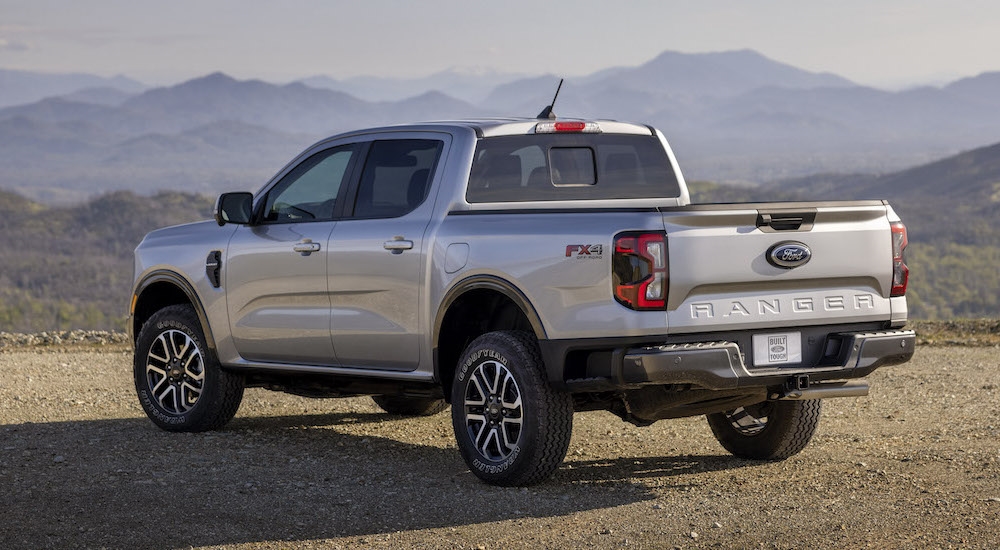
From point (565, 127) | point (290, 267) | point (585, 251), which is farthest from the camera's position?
point (290, 267)

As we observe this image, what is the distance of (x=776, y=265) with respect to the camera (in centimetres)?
593

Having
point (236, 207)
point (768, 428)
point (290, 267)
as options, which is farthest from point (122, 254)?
point (768, 428)

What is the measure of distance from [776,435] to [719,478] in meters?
0.57

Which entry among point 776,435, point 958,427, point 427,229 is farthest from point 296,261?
point 958,427

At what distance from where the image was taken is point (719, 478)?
680 centimetres

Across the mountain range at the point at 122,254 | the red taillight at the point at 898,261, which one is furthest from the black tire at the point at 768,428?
the mountain range at the point at 122,254

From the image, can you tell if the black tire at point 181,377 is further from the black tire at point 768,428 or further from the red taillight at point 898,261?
the red taillight at point 898,261

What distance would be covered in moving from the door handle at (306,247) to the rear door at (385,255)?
16 centimetres

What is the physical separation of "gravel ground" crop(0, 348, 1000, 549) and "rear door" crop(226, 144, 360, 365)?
0.66 m

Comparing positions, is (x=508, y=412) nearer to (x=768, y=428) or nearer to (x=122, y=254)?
(x=768, y=428)

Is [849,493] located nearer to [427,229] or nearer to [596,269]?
[596,269]

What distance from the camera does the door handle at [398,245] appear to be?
22.1 feet

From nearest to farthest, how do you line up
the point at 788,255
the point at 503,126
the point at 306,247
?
1. the point at 788,255
2. the point at 503,126
3. the point at 306,247

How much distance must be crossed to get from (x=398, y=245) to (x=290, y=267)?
3.28 feet
